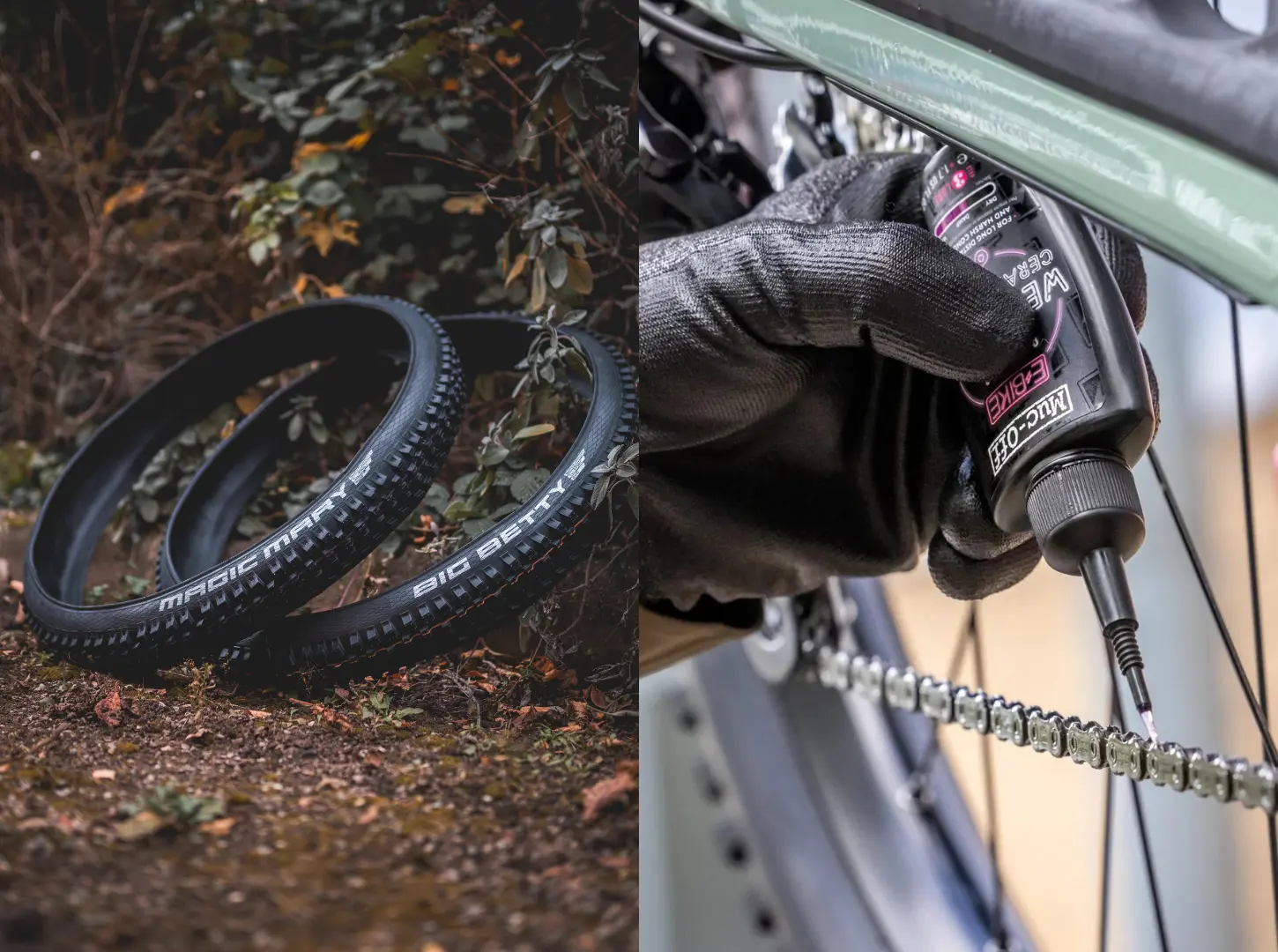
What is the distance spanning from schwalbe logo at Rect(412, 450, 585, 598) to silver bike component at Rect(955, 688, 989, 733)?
0.17 meters

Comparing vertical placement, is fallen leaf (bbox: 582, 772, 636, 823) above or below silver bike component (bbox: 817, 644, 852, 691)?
above

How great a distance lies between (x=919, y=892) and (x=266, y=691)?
497 mm

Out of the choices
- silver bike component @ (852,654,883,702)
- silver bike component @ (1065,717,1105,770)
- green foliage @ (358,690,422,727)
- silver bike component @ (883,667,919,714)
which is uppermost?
silver bike component @ (1065,717,1105,770)

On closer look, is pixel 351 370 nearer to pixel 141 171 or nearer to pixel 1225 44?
pixel 141 171

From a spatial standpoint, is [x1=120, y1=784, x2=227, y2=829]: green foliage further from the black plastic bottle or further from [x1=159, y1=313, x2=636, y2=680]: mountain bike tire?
the black plastic bottle

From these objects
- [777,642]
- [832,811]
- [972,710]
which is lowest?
[832,811]

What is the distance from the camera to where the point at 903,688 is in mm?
444

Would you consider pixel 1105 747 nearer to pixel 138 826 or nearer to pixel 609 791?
pixel 609 791

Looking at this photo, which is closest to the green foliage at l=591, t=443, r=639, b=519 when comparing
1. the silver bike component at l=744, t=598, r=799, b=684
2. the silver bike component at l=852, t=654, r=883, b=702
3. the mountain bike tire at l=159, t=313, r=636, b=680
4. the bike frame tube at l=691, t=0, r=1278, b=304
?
the mountain bike tire at l=159, t=313, r=636, b=680

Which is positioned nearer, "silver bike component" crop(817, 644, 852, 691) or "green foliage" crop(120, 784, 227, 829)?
"green foliage" crop(120, 784, 227, 829)

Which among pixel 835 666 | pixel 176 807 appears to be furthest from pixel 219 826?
pixel 835 666

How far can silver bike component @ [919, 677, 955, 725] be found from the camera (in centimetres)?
39

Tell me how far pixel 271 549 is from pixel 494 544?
2.1 inches

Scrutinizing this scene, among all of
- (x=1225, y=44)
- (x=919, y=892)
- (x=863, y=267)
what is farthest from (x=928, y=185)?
(x=919, y=892)
